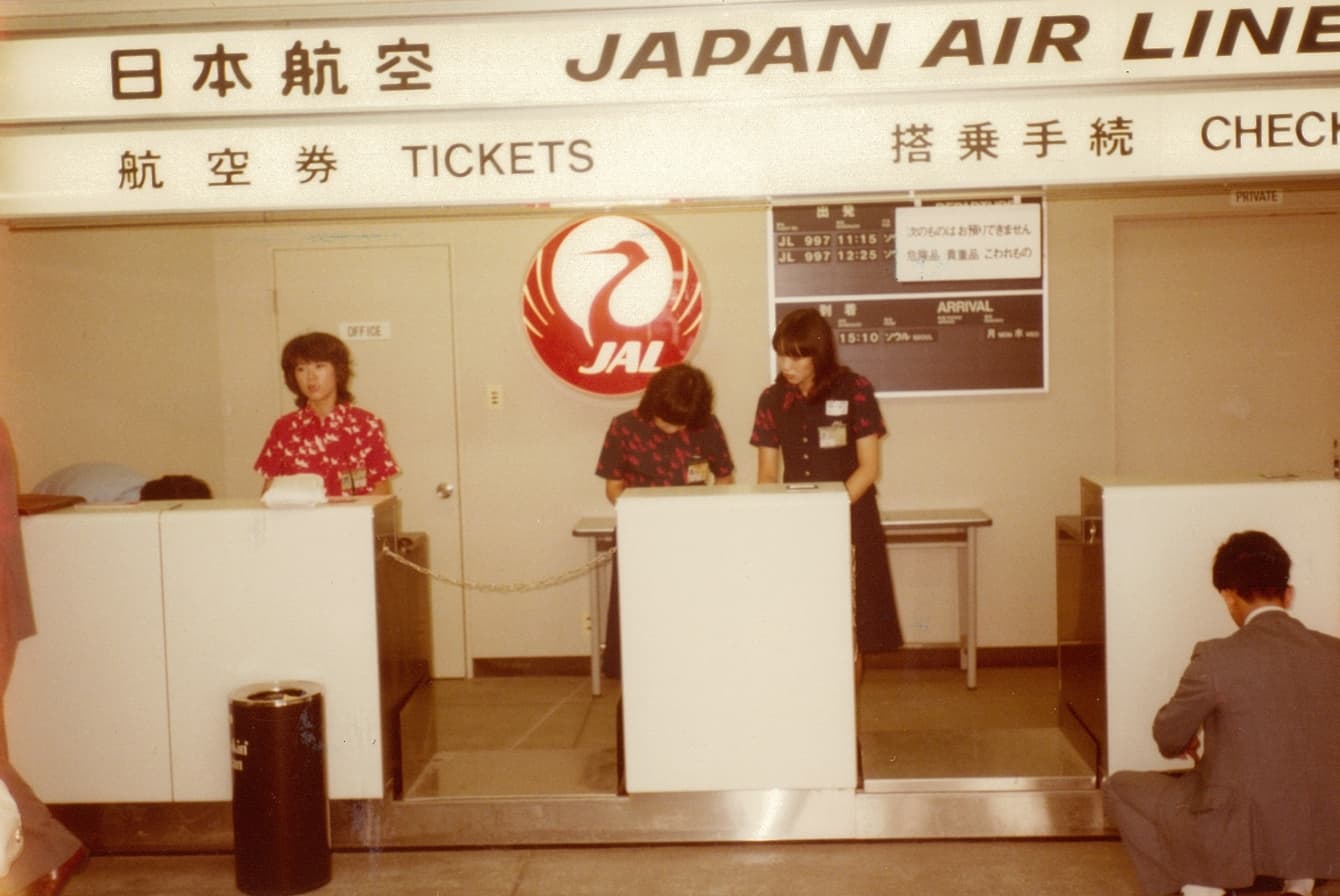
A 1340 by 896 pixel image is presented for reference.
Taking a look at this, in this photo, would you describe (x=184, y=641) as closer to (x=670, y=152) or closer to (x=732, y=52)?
(x=670, y=152)

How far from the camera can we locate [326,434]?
15.6 ft

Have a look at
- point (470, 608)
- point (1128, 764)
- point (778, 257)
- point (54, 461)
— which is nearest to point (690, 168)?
point (1128, 764)

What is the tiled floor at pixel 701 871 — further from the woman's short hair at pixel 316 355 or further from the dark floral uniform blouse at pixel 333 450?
the woman's short hair at pixel 316 355

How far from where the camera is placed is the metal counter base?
3914 millimetres

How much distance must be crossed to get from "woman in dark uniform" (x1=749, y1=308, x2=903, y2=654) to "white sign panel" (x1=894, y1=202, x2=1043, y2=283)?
1.41 metres

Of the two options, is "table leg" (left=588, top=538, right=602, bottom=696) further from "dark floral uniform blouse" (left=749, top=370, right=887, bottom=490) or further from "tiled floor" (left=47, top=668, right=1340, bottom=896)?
"dark floral uniform blouse" (left=749, top=370, right=887, bottom=490)

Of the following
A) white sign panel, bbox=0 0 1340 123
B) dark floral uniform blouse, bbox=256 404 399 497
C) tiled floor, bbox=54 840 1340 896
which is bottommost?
tiled floor, bbox=54 840 1340 896

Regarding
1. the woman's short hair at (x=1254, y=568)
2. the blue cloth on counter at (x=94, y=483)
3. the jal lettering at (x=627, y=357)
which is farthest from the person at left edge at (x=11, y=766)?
the woman's short hair at (x=1254, y=568)

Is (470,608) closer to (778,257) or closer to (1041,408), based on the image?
(778,257)

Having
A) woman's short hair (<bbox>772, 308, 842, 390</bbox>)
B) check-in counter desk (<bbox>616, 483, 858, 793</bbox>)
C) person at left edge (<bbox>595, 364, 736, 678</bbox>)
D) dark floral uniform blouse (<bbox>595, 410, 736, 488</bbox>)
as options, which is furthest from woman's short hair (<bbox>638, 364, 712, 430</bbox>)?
check-in counter desk (<bbox>616, 483, 858, 793</bbox>)

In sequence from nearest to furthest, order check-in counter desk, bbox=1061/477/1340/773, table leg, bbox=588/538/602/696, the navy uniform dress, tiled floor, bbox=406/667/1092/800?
check-in counter desk, bbox=1061/477/1340/773 → tiled floor, bbox=406/667/1092/800 → the navy uniform dress → table leg, bbox=588/538/602/696

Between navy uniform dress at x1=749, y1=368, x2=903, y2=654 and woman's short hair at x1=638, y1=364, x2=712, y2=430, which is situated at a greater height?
woman's short hair at x1=638, y1=364, x2=712, y2=430

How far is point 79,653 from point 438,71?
6.93 feet

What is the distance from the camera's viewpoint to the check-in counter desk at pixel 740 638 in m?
3.83
